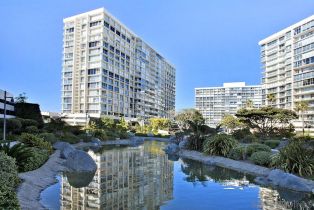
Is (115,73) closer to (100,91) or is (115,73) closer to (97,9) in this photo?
(100,91)

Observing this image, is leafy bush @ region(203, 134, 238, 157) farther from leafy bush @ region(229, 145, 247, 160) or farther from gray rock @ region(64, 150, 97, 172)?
gray rock @ region(64, 150, 97, 172)

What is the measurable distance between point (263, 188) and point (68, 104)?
105954mm

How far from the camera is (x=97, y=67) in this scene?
11138cm

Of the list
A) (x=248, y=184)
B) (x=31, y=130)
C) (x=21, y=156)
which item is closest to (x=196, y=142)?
(x=248, y=184)

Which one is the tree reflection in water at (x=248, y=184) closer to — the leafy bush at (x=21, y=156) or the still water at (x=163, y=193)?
the still water at (x=163, y=193)

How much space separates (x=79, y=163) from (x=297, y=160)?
12046 millimetres

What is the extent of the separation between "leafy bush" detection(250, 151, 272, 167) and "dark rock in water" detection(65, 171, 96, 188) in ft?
35.2

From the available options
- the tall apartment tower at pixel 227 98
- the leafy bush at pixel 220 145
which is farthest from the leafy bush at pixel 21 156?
the tall apartment tower at pixel 227 98

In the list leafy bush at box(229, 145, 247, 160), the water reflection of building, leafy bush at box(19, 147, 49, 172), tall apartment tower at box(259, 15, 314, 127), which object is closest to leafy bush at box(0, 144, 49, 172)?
leafy bush at box(19, 147, 49, 172)

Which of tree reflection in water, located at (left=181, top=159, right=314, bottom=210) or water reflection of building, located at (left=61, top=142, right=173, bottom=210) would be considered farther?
tree reflection in water, located at (left=181, top=159, right=314, bottom=210)

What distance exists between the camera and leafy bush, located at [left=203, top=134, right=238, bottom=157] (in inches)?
1059

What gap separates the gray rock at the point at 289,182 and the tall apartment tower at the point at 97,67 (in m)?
92.3

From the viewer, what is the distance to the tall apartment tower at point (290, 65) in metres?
95.9

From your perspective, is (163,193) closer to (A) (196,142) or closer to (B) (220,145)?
(B) (220,145)
